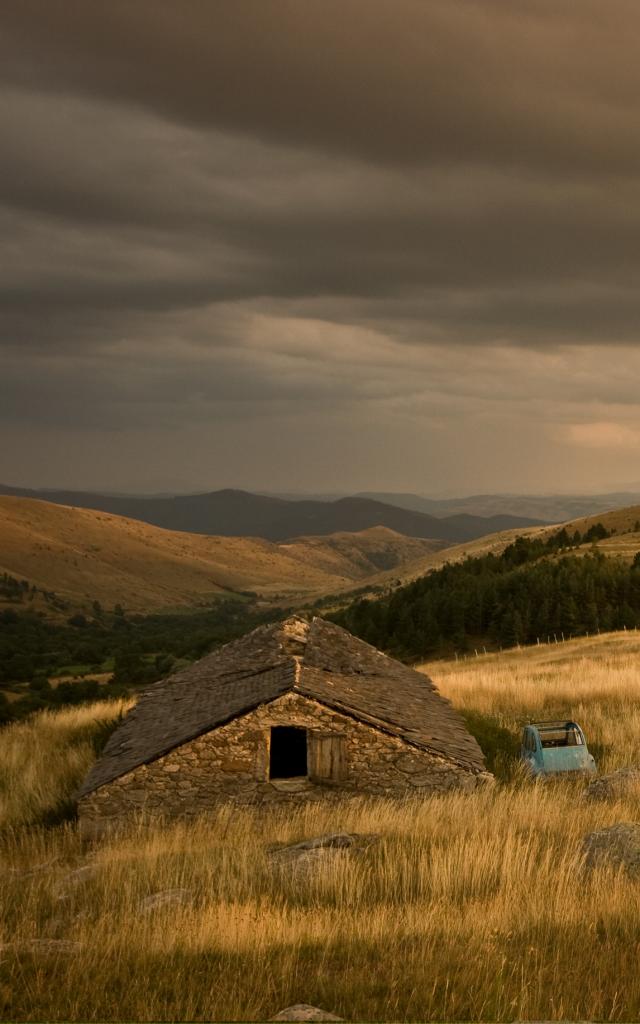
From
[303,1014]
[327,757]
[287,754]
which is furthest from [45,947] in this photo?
[287,754]

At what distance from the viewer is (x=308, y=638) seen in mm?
26188

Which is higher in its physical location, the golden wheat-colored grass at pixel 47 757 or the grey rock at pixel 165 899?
the grey rock at pixel 165 899

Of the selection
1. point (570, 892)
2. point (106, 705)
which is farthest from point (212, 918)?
point (106, 705)

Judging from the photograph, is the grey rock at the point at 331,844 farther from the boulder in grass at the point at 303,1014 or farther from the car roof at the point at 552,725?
the car roof at the point at 552,725

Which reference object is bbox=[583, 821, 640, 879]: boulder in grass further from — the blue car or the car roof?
the car roof

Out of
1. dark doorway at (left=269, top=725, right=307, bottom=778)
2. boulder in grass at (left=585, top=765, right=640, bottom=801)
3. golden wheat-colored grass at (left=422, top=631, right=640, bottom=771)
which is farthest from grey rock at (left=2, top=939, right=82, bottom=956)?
dark doorway at (left=269, top=725, right=307, bottom=778)

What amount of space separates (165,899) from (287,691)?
929 centimetres

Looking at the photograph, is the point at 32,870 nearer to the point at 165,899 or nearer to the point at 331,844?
the point at 331,844

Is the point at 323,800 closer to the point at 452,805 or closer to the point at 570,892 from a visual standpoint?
the point at 452,805

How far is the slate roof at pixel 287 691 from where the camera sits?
1775 cm

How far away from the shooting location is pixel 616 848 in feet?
31.2

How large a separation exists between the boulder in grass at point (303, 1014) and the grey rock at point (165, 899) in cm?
278

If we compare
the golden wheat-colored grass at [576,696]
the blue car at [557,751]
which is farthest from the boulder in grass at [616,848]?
the golden wheat-colored grass at [576,696]

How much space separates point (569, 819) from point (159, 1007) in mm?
7867
